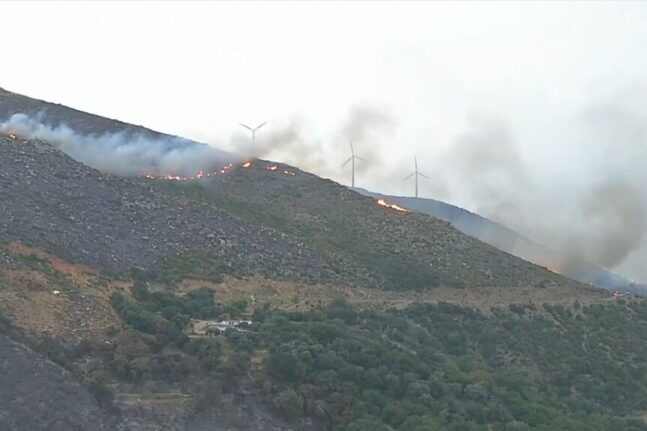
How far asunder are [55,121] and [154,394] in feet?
248

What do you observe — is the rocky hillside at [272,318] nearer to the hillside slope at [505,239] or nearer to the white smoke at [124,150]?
the white smoke at [124,150]

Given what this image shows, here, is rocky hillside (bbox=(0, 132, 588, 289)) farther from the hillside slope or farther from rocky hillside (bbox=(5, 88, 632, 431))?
the hillside slope

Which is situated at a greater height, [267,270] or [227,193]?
[227,193]

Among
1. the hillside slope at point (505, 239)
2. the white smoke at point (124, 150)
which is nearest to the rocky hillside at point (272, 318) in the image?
the white smoke at point (124, 150)

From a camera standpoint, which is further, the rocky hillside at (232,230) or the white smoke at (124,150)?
the white smoke at (124,150)

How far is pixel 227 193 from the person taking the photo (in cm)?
10175

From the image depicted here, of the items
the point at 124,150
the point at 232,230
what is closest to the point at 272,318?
the point at 232,230

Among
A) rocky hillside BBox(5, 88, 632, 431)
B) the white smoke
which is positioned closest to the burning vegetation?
the white smoke

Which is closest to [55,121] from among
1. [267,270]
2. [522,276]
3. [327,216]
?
[327,216]

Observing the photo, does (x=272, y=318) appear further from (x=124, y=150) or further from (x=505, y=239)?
(x=505, y=239)

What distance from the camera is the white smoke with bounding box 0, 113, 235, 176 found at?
4167 inches

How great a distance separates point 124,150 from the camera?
11231cm

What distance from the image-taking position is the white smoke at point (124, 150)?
347ft

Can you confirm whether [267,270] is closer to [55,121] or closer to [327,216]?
[327,216]
